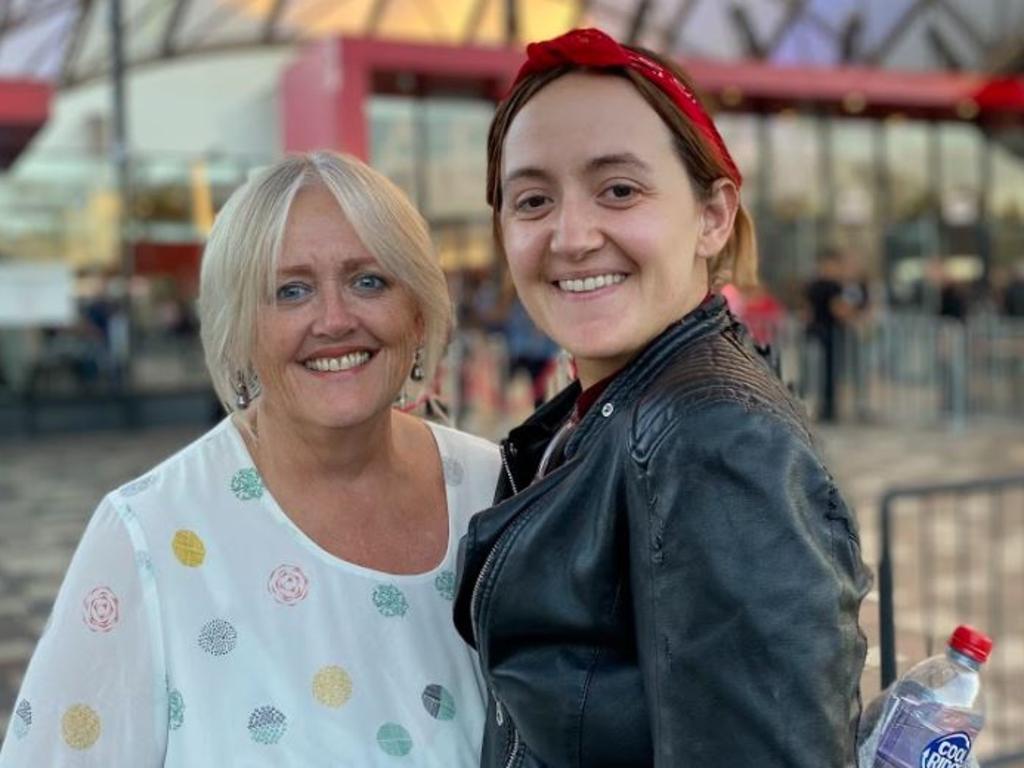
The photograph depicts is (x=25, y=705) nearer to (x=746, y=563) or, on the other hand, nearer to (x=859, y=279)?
(x=746, y=563)

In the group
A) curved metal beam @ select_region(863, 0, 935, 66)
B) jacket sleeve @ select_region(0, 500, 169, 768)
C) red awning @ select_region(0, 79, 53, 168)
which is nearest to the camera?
jacket sleeve @ select_region(0, 500, 169, 768)

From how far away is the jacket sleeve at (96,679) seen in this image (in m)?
1.59

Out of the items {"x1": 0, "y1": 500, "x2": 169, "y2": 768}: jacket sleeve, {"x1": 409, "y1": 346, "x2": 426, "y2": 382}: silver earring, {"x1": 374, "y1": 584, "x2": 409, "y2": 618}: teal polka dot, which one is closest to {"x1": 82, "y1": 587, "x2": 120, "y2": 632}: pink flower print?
{"x1": 0, "y1": 500, "x2": 169, "y2": 768}: jacket sleeve

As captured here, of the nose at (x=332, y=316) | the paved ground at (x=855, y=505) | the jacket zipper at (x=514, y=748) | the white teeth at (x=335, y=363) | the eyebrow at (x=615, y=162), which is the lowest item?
the paved ground at (x=855, y=505)

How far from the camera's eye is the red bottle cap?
4.61 feet

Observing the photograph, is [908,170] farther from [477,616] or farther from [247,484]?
[477,616]

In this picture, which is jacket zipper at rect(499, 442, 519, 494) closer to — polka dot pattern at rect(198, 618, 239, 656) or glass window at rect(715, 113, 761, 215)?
polka dot pattern at rect(198, 618, 239, 656)

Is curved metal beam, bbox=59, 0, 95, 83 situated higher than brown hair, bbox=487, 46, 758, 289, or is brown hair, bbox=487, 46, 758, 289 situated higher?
curved metal beam, bbox=59, 0, 95, 83

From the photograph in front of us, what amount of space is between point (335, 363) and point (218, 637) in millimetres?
428

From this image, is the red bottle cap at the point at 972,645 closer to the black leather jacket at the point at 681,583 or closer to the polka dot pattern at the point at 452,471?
the black leather jacket at the point at 681,583

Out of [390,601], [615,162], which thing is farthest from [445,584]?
[615,162]

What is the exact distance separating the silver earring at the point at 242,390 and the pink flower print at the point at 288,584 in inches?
12.2

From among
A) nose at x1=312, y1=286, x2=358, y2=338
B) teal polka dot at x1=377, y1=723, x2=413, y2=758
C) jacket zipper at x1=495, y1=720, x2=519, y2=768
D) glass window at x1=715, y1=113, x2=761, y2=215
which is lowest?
teal polka dot at x1=377, y1=723, x2=413, y2=758

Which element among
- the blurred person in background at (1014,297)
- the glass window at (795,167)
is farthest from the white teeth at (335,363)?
the blurred person in background at (1014,297)
